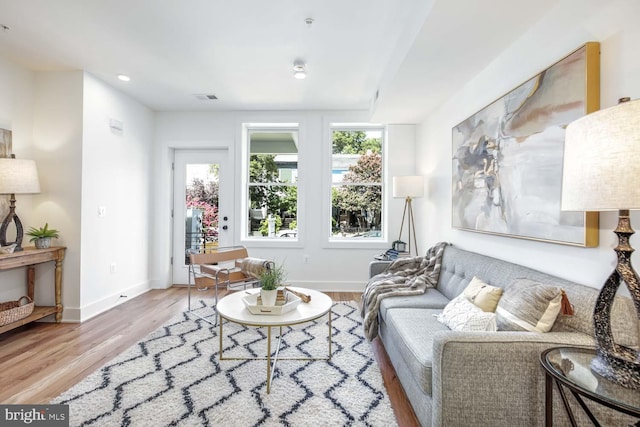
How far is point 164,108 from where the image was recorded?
4.34 meters

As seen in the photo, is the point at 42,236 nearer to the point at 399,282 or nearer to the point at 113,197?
the point at 113,197

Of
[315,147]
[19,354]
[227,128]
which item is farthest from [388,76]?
[19,354]

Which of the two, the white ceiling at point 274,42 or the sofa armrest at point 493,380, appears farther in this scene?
the white ceiling at point 274,42

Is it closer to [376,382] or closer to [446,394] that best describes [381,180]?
[376,382]

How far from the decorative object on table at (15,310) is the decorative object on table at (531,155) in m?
4.02

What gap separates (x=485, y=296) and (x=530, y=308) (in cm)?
37

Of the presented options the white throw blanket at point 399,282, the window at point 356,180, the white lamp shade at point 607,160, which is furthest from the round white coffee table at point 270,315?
the window at point 356,180

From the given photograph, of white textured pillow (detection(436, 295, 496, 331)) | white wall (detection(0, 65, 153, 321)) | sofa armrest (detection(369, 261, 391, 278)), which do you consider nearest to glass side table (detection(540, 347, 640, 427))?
white textured pillow (detection(436, 295, 496, 331))

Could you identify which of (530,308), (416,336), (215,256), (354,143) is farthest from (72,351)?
(354,143)

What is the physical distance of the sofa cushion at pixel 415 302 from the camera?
2326mm

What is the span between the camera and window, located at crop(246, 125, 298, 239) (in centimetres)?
457

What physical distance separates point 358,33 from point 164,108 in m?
3.12

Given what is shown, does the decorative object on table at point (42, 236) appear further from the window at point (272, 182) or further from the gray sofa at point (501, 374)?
the gray sofa at point (501, 374)

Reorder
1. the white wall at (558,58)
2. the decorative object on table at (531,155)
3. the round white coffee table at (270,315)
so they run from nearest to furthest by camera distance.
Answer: the white wall at (558,58), the decorative object on table at (531,155), the round white coffee table at (270,315)
